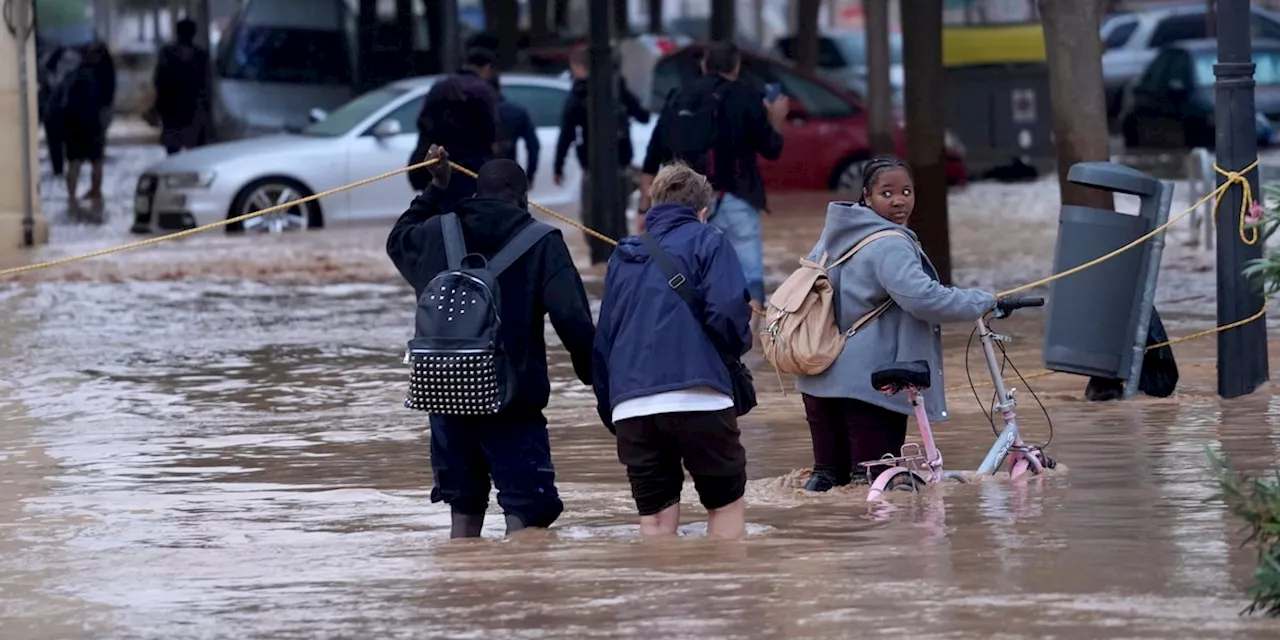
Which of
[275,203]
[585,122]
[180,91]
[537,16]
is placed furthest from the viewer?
[537,16]

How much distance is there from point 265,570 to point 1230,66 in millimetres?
5093

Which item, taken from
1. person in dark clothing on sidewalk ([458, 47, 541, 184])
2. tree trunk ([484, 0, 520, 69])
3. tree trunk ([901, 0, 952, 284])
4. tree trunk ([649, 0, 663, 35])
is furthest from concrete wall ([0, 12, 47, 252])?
tree trunk ([649, 0, 663, 35])

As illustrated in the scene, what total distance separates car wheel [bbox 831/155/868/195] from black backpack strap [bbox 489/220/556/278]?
18.7m

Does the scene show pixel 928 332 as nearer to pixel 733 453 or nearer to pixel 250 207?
pixel 733 453

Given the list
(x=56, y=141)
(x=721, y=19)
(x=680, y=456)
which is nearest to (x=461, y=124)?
(x=680, y=456)

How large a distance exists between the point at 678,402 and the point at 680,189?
67cm

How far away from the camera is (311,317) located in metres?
15.5

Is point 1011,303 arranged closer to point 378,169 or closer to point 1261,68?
point 378,169

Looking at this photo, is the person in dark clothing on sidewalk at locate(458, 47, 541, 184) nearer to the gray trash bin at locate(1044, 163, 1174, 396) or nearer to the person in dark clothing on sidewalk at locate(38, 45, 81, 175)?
the gray trash bin at locate(1044, 163, 1174, 396)

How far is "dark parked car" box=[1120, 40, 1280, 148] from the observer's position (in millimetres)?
31312

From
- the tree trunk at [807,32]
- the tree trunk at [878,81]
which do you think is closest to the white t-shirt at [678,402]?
the tree trunk at [878,81]

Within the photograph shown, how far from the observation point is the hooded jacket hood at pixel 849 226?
27.0 ft

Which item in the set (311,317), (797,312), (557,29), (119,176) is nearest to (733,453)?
(797,312)

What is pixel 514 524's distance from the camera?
7738 millimetres
